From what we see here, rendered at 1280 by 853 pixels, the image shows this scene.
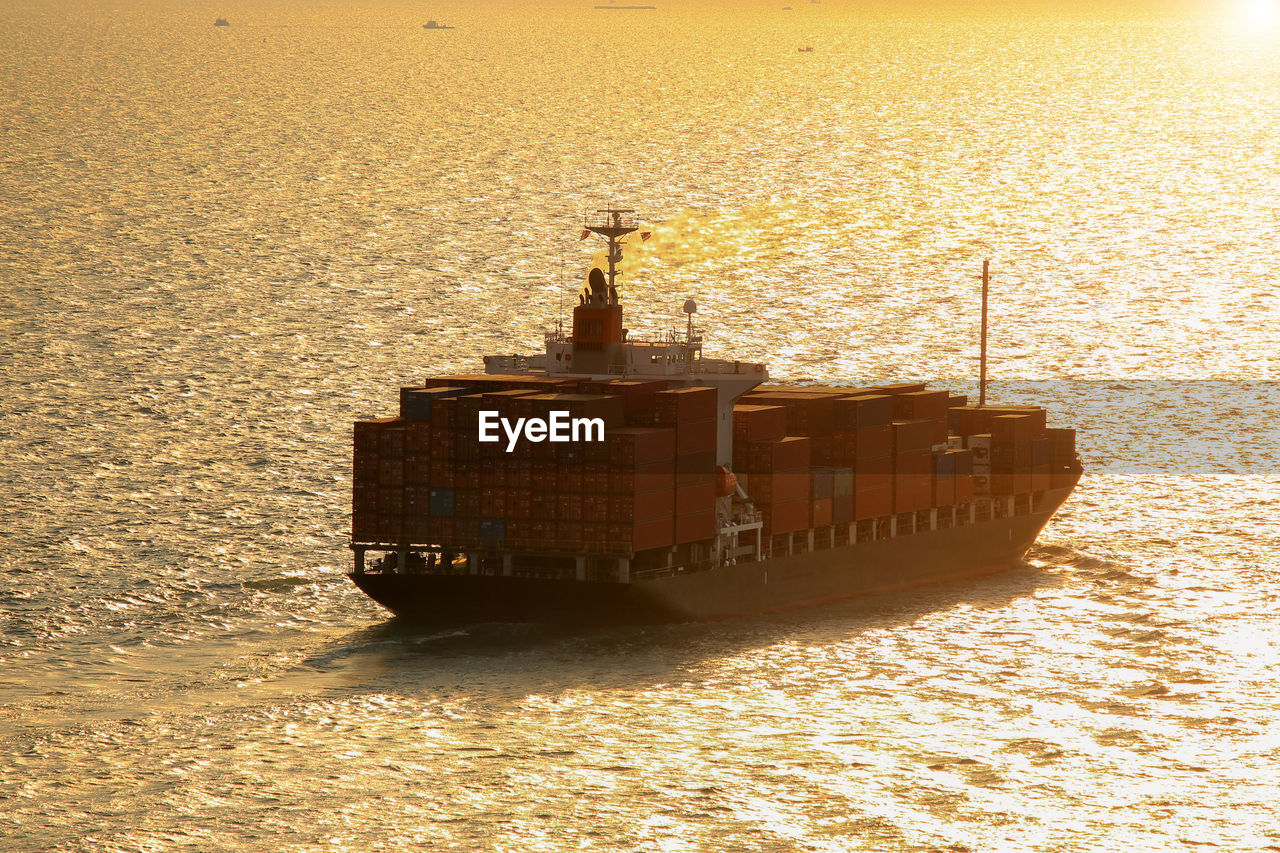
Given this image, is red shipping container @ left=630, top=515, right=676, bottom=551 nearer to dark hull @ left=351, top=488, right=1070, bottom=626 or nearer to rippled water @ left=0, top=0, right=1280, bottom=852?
dark hull @ left=351, top=488, right=1070, bottom=626

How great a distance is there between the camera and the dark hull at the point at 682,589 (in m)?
54.9

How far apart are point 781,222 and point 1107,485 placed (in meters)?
98.2

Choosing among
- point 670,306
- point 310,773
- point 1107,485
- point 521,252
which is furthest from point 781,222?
point 310,773

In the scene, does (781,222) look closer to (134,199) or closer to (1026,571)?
(134,199)

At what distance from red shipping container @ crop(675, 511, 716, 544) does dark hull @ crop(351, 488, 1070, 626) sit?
3.75ft

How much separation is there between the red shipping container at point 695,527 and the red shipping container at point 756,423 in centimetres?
363

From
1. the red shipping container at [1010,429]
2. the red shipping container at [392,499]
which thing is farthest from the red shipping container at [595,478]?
the red shipping container at [1010,429]

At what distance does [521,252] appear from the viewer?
516 feet

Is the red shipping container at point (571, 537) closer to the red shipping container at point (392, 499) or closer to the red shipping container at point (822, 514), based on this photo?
the red shipping container at point (392, 499)

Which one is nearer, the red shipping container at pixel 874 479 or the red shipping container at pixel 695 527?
the red shipping container at pixel 695 527

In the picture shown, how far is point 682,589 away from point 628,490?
4430mm

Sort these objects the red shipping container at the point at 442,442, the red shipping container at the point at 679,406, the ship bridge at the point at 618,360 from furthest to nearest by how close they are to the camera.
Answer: the ship bridge at the point at 618,360, the red shipping container at the point at 679,406, the red shipping container at the point at 442,442

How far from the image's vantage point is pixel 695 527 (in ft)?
188

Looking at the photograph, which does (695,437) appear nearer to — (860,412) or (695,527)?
(695,527)
